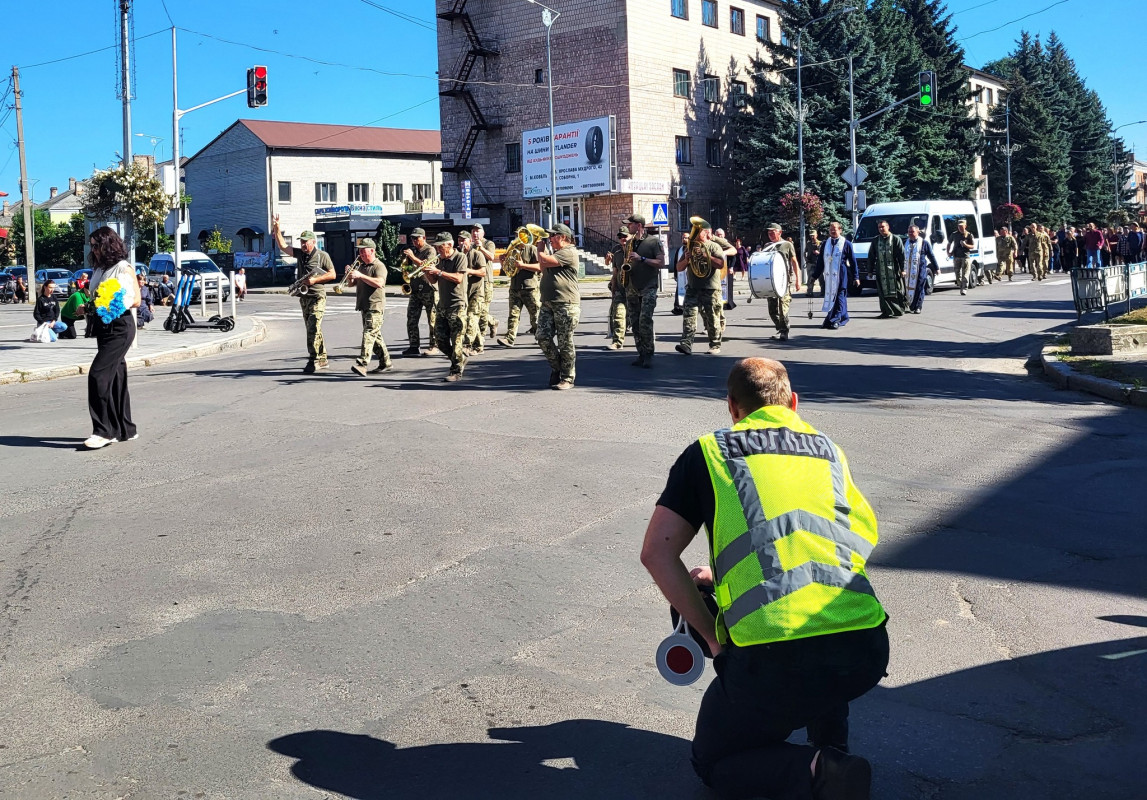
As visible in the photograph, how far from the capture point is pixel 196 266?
43312 mm

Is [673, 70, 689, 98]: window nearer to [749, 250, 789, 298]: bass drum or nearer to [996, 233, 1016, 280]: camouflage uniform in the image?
[996, 233, 1016, 280]: camouflage uniform

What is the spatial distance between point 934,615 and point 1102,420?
20.7 feet

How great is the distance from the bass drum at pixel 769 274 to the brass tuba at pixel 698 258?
248 cm

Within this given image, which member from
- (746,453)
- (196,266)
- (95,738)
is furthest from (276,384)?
(196,266)

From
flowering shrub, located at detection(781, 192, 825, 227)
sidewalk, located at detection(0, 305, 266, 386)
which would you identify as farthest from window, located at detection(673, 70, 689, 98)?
sidewalk, located at detection(0, 305, 266, 386)

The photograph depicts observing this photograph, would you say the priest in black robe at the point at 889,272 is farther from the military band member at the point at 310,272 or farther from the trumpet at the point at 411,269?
the military band member at the point at 310,272

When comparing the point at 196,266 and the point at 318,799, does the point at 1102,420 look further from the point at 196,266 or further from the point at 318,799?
the point at 196,266

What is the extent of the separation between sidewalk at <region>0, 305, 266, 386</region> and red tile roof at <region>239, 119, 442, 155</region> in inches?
1779

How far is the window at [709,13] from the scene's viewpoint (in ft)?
173

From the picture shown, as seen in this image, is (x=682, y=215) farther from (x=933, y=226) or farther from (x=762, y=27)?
(x=933, y=226)

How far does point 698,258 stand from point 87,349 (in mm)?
11208

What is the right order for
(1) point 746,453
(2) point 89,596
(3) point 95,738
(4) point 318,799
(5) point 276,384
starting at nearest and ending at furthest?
1. (1) point 746,453
2. (4) point 318,799
3. (3) point 95,738
4. (2) point 89,596
5. (5) point 276,384

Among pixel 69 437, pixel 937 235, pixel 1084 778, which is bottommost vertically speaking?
pixel 1084 778

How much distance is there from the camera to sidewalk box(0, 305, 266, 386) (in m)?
16.5
